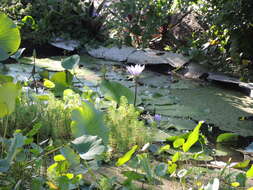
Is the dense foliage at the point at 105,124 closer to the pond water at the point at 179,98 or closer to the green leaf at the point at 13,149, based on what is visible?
the green leaf at the point at 13,149

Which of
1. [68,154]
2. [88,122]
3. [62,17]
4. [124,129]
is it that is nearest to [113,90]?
[124,129]

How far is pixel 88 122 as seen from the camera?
4.82 feet

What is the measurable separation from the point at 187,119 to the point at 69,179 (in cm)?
150

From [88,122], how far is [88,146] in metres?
0.20

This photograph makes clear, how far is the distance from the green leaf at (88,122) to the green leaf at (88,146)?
140mm

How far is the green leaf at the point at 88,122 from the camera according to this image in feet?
4.73

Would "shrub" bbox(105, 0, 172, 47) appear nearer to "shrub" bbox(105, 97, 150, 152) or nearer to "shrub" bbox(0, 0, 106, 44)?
"shrub" bbox(0, 0, 106, 44)

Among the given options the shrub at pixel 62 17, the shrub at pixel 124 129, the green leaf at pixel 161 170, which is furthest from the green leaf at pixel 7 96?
the shrub at pixel 62 17

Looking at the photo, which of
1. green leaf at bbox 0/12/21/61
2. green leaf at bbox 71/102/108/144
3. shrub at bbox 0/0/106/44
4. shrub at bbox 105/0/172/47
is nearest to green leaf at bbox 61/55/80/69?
green leaf at bbox 0/12/21/61

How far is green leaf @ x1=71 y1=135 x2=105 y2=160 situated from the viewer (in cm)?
125

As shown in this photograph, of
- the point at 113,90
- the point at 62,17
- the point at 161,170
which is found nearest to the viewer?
the point at 161,170

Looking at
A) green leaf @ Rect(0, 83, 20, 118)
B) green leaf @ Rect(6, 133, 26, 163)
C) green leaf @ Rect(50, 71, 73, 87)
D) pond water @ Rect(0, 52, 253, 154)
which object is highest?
green leaf @ Rect(0, 83, 20, 118)

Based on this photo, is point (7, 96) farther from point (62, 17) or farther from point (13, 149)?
point (62, 17)

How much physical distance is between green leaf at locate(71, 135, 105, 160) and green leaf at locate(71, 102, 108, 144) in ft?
0.46
